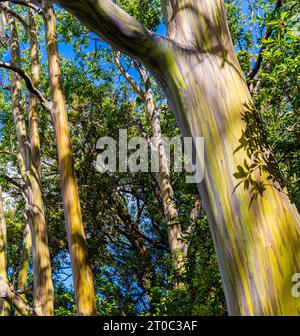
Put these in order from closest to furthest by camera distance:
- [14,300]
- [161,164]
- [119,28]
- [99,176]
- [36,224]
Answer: [119,28] < [14,300] < [36,224] < [161,164] < [99,176]

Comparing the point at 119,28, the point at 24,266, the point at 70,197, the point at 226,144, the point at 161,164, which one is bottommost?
the point at 226,144

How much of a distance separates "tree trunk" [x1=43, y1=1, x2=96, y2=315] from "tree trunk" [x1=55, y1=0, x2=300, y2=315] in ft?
12.7

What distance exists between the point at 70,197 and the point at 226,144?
438 centimetres

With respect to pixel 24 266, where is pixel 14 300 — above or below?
below

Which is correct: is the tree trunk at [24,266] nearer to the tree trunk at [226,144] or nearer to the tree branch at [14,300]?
the tree branch at [14,300]

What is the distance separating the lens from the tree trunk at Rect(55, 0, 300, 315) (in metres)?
1.43

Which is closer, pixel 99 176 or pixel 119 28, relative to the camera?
pixel 119 28

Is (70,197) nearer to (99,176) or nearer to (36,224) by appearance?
(36,224)

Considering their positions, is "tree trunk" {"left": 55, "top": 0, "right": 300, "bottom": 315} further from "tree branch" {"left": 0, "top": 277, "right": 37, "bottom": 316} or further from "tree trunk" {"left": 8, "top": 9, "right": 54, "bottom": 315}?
"tree trunk" {"left": 8, "top": 9, "right": 54, "bottom": 315}

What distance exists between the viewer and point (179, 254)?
731 centimetres

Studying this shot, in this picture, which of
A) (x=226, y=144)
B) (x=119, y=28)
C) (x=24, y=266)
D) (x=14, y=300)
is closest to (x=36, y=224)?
(x=14, y=300)

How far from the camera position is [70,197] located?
571 centimetres
